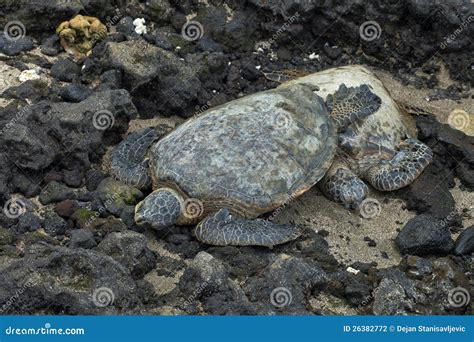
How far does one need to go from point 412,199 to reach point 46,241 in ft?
11.9

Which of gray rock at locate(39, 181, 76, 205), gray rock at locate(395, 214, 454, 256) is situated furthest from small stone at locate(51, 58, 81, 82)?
gray rock at locate(395, 214, 454, 256)

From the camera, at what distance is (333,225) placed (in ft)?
27.0

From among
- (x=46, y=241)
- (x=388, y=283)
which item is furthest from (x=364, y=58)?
(x=46, y=241)

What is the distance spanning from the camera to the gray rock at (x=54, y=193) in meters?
7.87

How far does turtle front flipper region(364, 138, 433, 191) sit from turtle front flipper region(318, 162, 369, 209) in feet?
0.56

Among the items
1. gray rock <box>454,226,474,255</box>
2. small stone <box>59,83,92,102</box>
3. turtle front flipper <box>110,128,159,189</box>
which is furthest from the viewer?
small stone <box>59,83,92,102</box>

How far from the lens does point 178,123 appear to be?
30.8 ft

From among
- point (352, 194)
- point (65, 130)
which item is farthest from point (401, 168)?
point (65, 130)

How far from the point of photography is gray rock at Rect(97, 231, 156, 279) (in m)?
6.98

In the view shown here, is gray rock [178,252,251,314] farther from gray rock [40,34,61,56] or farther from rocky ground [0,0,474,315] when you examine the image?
gray rock [40,34,61,56]

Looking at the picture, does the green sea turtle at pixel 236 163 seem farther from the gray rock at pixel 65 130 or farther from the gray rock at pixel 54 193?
the gray rock at pixel 54 193

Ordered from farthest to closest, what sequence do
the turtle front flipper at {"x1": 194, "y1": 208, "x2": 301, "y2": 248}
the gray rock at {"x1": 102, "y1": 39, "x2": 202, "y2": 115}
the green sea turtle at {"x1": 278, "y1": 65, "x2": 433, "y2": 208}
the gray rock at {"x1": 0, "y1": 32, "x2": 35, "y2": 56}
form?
the gray rock at {"x1": 0, "y1": 32, "x2": 35, "y2": 56}
the gray rock at {"x1": 102, "y1": 39, "x2": 202, "y2": 115}
the green sea turtle at {"x1": 278, "y1": 65, "x2": 433, "y2": 208}
the turtle front flipper at {"x1": 194, "y1": 208, "x2": 301, "y2": 248}

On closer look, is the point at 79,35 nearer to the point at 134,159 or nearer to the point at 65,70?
the point at 65,70

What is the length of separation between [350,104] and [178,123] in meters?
1.89
